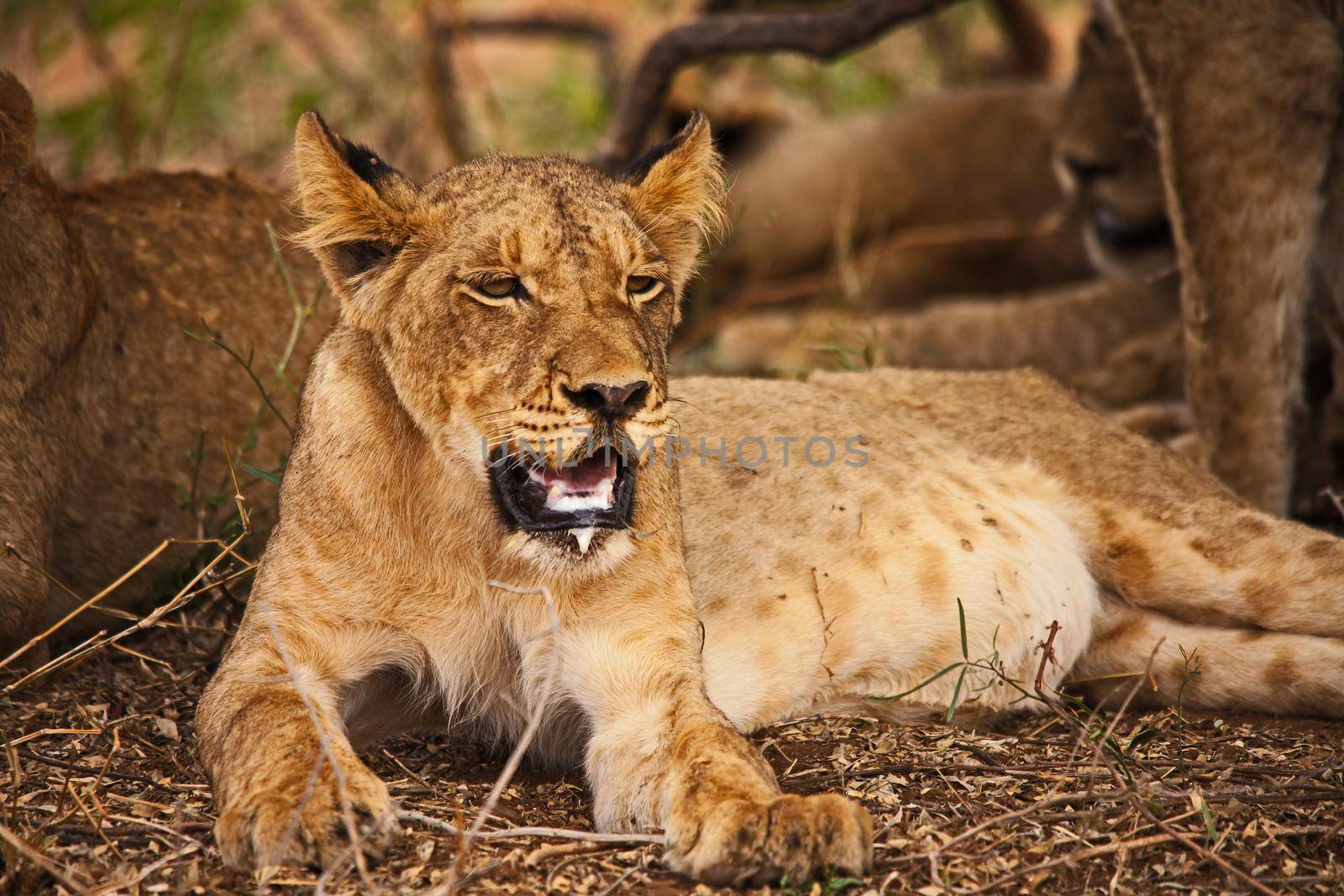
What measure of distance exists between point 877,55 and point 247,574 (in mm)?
8563

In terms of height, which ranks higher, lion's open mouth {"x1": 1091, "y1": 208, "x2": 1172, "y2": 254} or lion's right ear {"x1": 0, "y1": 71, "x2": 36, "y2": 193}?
lion's right ear {"x1": 0, "y1": 71, "x2": 36, "y2": 193}

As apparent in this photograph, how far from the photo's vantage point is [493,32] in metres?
11.2

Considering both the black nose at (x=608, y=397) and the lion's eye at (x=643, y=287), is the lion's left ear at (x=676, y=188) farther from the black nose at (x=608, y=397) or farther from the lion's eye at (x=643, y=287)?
the black nose at (x=608, y=397)

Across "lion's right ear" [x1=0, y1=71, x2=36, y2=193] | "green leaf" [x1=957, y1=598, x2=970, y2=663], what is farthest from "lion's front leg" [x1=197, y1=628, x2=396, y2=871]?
"lion's right ear" [x1=0, y1=71, x2=36, y2=193]

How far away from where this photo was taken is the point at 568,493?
3.06m

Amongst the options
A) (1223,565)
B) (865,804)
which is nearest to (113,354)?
(865,804)

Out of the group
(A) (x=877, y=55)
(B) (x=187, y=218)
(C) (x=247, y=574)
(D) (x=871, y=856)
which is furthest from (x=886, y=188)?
(D) (x=871, y=856)

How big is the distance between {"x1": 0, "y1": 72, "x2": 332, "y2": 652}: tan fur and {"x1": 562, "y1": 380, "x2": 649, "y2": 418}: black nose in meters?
1.89

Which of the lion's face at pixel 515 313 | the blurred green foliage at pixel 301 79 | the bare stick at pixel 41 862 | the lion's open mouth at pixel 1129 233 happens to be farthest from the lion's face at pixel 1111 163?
the bare stick at pixel 41 862

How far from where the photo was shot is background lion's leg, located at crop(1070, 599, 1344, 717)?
12.8 feet

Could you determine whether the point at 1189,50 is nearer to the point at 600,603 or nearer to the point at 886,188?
the point at 600,603

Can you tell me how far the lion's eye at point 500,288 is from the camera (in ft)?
10.2

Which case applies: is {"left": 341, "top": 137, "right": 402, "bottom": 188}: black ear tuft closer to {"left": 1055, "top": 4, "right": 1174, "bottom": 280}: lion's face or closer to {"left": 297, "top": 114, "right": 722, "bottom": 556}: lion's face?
{"left": 297, "top": 114, "right": 722, "bottom": 556}: lion's face

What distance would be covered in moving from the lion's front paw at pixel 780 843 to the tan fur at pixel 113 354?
86.8 inches
